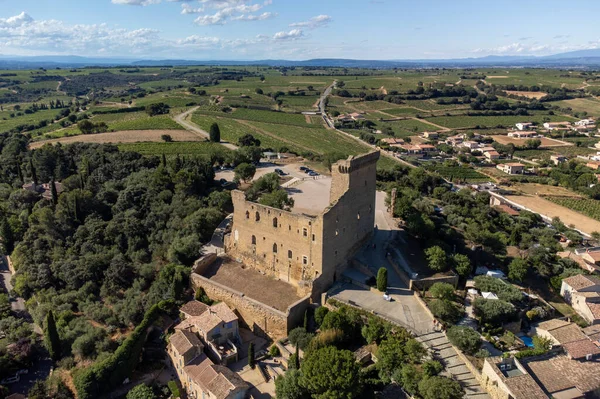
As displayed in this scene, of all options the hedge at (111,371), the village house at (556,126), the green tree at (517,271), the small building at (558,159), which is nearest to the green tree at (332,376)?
the hedge at (111,371)

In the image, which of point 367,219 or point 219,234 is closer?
point 367,219

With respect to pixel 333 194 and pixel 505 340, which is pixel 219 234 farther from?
pixel 505 340

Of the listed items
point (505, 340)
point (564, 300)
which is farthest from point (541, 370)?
point (564, 300)

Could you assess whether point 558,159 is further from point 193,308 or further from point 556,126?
point 193,308

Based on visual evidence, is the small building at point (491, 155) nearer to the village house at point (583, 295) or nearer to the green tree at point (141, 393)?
the village house at point (583, 295)

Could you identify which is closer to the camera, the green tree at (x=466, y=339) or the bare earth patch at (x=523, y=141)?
the green tree at (x=466, y=339)

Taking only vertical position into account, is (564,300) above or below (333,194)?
below
